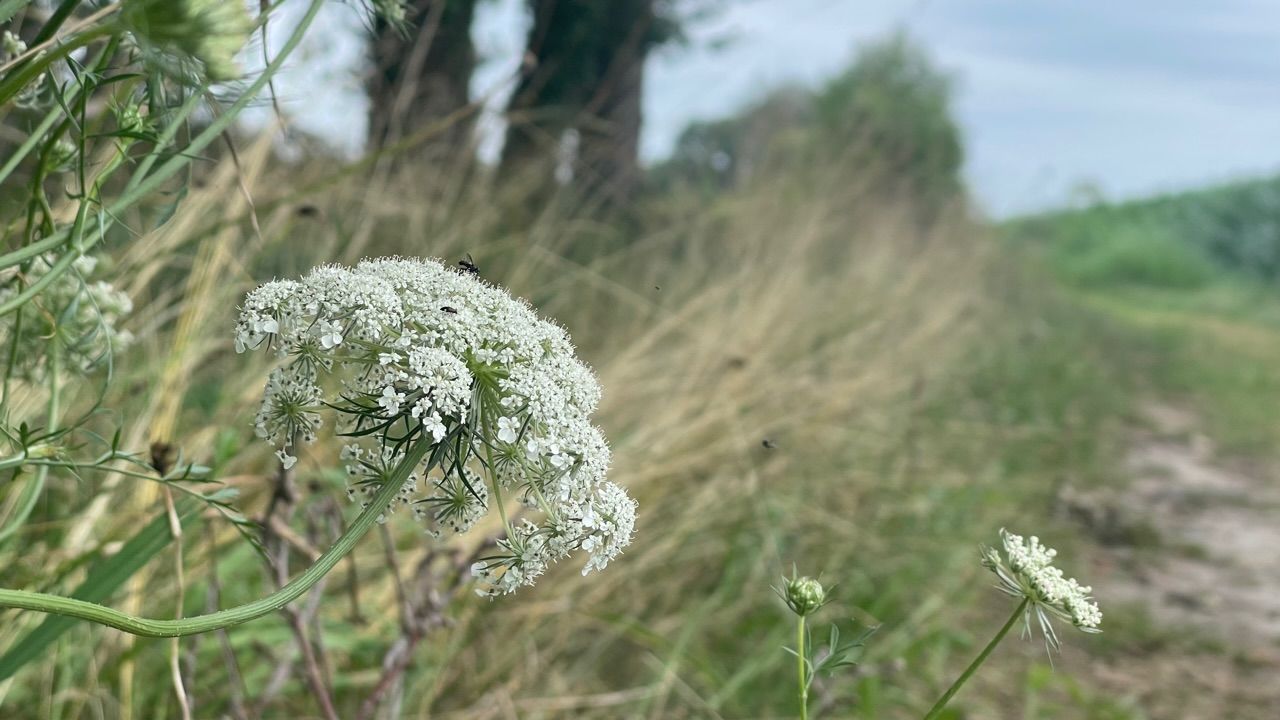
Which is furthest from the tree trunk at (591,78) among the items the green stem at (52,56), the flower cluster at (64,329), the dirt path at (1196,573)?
the green stem at (52,56)

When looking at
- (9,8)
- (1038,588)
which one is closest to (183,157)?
(9,8)

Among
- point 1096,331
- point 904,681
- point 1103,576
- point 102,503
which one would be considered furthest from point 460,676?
point 1096,331

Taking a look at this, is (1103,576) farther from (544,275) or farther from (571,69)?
(571,69)

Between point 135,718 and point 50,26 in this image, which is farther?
point 135,718

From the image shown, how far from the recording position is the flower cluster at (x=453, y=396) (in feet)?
2.83

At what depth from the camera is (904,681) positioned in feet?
11.0

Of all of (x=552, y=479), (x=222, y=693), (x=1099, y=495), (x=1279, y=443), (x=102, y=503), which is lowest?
(x=1279, y=443)

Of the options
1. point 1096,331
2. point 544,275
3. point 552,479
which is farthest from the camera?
point 1096,331

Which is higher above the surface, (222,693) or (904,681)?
(222,693)

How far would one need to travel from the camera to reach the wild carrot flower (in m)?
0.71

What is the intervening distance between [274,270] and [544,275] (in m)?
1.06

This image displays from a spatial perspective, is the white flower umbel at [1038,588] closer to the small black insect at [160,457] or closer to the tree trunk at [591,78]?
the small black insect at [160,457]

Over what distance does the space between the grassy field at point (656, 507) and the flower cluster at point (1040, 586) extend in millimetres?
218

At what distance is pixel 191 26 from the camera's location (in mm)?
722
